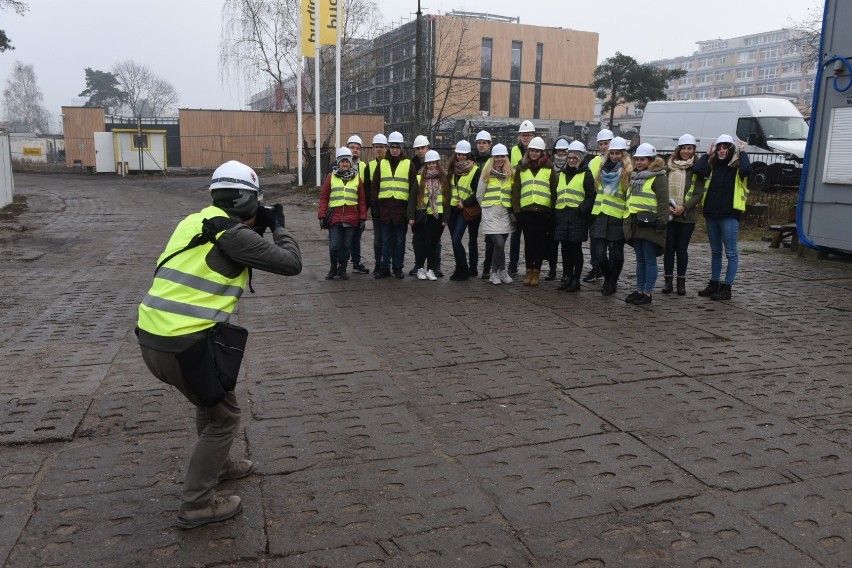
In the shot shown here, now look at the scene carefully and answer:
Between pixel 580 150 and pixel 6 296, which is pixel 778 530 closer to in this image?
pixel 580 150

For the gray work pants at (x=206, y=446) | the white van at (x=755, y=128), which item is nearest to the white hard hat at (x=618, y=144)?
the gray work pants at (x=206, y=446)

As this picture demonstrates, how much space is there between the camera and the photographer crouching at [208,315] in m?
3.47

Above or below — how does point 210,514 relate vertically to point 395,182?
below

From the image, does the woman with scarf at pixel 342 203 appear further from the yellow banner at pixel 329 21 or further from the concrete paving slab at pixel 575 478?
the yellow banner at pixel 329 21

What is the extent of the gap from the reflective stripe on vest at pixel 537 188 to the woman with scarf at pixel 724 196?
1.72 m

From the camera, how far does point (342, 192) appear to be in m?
9.88

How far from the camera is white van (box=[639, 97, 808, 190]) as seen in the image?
65.8 feet

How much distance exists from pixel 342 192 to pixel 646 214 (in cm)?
388

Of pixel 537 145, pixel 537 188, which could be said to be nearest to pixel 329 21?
pixel 537 145

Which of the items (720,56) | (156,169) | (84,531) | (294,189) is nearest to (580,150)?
(84,531)

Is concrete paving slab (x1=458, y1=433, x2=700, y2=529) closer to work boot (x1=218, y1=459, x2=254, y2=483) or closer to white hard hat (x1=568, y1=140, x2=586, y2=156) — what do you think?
work boot (x1=218, y1=459, x2=254, y2=483)

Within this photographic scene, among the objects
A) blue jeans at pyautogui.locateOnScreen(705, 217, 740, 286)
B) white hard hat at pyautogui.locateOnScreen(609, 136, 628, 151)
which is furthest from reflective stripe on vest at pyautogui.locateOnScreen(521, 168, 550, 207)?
blue jeans at pyautogui.locateOnScreen(705, 217, 740, 286)

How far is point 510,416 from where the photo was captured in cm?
502

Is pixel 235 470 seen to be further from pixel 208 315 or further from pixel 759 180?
pixel 759 180
